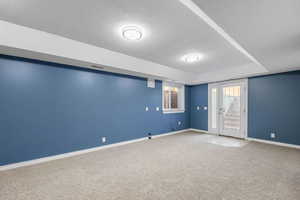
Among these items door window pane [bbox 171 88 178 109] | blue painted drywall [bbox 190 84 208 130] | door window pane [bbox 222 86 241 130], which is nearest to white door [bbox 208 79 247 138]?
door window pane [bbox 222 86 241 130]

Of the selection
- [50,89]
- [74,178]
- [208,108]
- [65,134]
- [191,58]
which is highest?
[191,58]

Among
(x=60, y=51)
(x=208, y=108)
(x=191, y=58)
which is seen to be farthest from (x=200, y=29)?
(x=208, y=108)

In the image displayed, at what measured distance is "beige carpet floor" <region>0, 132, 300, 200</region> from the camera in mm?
1938

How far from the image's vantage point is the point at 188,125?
259 inches

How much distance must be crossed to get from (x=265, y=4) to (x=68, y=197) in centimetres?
325

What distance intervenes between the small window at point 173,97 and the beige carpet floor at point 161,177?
2.51 meters

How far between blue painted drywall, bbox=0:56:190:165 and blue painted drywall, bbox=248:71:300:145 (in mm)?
3767

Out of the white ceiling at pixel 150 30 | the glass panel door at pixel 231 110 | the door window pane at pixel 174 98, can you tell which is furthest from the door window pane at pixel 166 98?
the white ceiling at pixel 150 30

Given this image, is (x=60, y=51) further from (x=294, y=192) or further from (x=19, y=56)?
(x=294, y=192)

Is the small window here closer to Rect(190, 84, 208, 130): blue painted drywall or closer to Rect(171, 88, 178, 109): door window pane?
Rect(171, 88, 178, 109): door window pane

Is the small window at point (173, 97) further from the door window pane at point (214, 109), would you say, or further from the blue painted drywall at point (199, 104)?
the door window pane at point (214, 109)

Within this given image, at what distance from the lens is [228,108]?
17.5 ft

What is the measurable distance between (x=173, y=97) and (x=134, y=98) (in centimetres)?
220

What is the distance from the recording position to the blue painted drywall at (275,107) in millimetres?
3959
